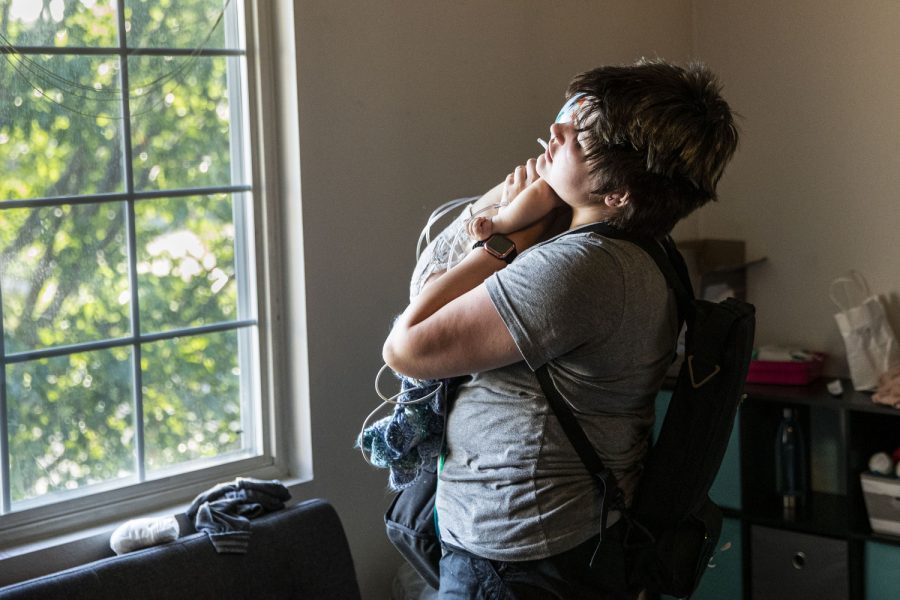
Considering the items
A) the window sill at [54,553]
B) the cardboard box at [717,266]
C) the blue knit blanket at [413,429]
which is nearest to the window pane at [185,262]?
the window sill at [54,553]

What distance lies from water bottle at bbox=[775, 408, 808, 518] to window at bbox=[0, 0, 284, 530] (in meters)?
1.51

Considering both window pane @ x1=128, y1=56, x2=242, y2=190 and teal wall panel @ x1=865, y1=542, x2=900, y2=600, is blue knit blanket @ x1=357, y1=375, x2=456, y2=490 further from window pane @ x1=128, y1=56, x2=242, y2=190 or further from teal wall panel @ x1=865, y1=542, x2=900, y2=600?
teal wall panel @ x1=865, y1=542, x2=900, y2=600

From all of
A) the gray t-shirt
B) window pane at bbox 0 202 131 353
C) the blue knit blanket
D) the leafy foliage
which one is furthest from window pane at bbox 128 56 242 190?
the gray t-shirt

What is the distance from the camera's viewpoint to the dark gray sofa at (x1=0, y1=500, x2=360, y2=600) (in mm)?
1963

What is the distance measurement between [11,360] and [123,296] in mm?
282

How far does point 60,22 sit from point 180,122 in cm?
34

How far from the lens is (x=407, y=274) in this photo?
9.05 feet

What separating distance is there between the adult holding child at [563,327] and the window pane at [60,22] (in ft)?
3.87

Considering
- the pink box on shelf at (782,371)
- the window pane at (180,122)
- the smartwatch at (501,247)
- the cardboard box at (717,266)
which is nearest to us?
the smartwatch at (501,247)

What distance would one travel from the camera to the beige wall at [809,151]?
3033mm

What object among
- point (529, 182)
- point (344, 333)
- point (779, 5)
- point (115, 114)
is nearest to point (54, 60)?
point (115, 114)

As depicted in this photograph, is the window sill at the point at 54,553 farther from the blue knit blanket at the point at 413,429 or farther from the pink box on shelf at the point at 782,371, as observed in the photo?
the pink box on shelf at the point at 782,371

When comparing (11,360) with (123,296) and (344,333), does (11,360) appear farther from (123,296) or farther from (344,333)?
(344,333)

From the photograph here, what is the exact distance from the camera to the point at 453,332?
A: 4.63 feet
